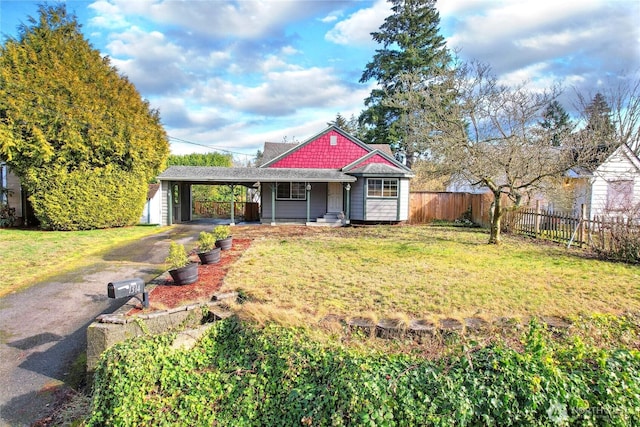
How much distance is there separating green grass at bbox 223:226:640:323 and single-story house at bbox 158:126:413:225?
23.3ft

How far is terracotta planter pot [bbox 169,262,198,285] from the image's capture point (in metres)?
5.07

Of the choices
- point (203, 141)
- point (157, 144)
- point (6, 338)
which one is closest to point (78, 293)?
point (6, 338)

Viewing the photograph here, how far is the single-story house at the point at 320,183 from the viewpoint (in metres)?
16.0

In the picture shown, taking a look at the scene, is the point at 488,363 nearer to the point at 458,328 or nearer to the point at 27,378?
the point at 458,328

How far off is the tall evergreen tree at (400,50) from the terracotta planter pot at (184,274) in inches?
885

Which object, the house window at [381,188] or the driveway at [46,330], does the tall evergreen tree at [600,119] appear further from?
the driveway at [46,330]

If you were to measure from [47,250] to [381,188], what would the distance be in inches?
517

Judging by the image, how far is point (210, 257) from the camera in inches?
263

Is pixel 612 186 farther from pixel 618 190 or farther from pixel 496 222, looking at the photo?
pixel 496 222

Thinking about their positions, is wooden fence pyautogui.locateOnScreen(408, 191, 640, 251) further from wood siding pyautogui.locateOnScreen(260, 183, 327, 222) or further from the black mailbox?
the black mailbox

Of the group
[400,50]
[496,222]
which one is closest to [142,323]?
[496,222]

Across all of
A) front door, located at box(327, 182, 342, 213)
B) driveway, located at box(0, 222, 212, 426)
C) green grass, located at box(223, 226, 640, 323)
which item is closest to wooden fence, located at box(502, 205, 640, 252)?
green grass, located at box(223, 226, 640, 323)

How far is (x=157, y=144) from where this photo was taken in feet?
52.2

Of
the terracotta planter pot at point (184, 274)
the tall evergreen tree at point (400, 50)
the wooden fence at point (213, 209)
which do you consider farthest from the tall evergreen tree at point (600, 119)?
the wooden fence at point (213, 209)
